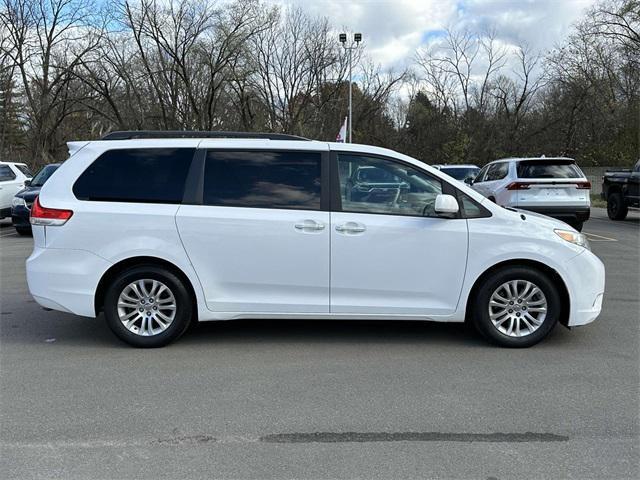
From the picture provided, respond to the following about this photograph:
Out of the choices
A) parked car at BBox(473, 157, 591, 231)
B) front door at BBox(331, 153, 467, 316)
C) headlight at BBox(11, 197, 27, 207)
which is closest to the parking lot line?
parked car at BBox(473, 157, 591, 231)

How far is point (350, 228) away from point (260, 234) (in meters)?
0.78

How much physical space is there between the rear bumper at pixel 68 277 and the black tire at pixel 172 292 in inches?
6.5

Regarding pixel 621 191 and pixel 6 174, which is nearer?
pixel 6 174

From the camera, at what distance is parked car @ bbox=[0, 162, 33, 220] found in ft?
51.0

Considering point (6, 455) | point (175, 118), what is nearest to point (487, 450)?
point (6, 455)

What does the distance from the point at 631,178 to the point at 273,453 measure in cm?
1574

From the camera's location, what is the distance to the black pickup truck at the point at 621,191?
15.9 m

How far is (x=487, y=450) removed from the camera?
332 cm

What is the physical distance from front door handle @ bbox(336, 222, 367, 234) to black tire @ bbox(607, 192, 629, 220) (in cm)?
1461

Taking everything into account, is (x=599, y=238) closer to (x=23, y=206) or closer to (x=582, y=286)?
(x=582, y=286)

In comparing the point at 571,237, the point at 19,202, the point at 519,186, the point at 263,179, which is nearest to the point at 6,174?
the point at 19,202

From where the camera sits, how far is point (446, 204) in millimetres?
4867

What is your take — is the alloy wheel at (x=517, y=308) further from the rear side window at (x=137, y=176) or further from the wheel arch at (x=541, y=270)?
the rear side window at (x=137, y=176)

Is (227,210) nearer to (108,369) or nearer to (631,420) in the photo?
(108,369)
